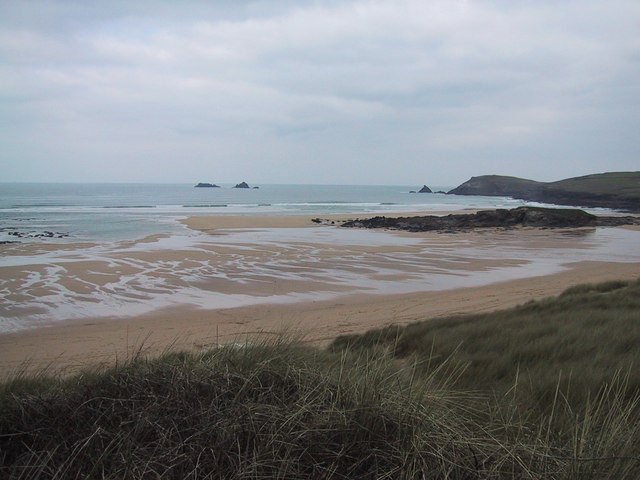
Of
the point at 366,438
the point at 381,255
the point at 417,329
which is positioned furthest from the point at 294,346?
the point at 381,255

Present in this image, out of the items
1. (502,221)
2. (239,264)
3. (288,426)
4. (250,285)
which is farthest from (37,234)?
(502,221)

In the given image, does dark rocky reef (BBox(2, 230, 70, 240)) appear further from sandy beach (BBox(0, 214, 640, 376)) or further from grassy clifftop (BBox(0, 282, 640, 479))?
grassy clifftop (BBox(0, 282, 640, 479))

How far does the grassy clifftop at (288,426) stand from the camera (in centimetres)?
270

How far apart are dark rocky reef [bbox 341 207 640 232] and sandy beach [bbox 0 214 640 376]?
941cm

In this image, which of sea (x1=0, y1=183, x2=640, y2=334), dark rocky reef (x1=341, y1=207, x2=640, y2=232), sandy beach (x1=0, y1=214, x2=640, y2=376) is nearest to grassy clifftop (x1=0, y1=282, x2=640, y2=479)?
sandy beach (x1=0, y1=214, x2=640, y2=376)

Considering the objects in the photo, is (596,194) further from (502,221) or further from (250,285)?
(250,285)

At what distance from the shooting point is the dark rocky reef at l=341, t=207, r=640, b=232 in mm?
38906

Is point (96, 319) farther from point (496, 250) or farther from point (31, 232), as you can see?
point (31, 232)

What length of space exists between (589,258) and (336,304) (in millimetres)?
15424

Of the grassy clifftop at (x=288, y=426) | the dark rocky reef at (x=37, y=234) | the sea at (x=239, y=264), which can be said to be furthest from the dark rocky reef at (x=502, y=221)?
the grassy clifftop at (x=288, y=426)

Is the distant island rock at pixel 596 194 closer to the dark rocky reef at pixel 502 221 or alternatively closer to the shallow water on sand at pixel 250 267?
the dark rocky reef at pixel 502 221

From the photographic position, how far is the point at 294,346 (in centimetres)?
493

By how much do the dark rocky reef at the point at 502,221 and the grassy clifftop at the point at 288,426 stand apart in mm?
34054

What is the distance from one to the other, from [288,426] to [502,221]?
40.9 metres
